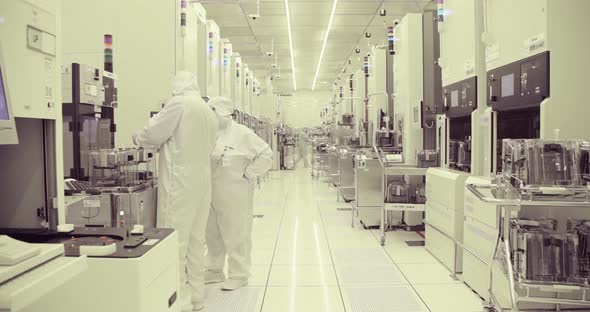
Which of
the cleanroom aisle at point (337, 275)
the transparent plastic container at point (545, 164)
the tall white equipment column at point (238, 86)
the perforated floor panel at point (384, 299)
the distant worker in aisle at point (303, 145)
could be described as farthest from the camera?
the distant worker in aisle at point (303, 145)

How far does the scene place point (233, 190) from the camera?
3.44 meters

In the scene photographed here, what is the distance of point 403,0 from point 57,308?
26.7 feet

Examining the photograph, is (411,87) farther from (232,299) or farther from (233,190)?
(232,299)

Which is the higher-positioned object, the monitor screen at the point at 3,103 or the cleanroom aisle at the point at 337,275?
the monitor screen at the point at 3,103

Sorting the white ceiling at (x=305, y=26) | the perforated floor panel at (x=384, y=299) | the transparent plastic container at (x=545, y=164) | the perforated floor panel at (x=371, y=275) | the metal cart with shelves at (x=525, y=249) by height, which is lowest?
the perforated floor panel at (x=384, y=299)

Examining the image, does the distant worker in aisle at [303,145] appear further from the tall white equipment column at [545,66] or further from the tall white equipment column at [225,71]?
the tall white equipment column at [545,66]

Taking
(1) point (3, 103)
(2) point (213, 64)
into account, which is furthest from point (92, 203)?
(2) point (213, 64)

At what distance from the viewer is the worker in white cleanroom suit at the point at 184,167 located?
289 centimetres

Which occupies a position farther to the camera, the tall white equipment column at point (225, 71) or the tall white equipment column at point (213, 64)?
the tall white equipment column at point (225, 71)

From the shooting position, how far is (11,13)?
1.40 m

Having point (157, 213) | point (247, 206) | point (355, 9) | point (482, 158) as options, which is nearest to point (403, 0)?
point (355, 9)

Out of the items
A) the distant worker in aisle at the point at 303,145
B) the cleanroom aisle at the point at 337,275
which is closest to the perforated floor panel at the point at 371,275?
the cleanroom aisle at the point at 337,275

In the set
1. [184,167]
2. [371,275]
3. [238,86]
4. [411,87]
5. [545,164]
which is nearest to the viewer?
[545,164]

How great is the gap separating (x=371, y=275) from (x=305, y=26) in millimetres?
7464
